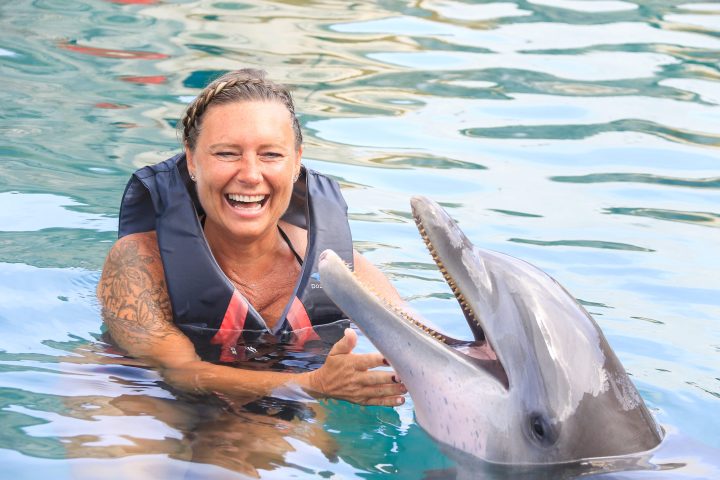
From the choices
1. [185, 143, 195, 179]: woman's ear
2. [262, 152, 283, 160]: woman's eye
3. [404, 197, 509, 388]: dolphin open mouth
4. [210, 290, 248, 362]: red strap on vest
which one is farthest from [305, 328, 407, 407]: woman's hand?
[185, 143, 195, 179]: woman's ear

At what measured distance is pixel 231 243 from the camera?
6.18 meters

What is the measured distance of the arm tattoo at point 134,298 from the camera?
5.80 meters

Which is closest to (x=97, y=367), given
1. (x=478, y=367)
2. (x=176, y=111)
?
(x=478, y=367)

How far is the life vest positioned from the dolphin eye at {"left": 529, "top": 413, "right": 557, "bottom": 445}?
1773 mm

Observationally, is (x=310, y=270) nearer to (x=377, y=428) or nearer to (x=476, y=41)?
(x=377, y=428)

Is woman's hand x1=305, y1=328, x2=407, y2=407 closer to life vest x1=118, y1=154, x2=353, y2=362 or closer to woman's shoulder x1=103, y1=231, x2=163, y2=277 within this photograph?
life vest x1=118, y1=154, x2=353, y2=362

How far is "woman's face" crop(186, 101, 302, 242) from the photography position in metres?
5.74

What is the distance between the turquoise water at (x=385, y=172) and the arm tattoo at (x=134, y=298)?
0.54 feet

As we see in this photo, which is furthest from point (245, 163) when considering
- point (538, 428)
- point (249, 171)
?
point (538, 428)

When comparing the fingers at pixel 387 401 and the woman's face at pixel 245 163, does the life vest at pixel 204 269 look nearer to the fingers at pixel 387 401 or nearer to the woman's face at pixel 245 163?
the woman's face at pixel 245 163

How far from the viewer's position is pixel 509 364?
181 inches

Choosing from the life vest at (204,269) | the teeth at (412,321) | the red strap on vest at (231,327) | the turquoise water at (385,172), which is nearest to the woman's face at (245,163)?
the life vest at (204,269)

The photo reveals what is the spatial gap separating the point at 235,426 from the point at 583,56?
881 centimetres

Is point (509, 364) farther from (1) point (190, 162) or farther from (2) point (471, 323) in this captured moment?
(1) point (190, 162)
